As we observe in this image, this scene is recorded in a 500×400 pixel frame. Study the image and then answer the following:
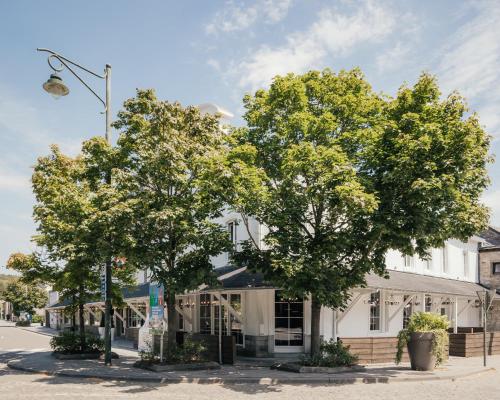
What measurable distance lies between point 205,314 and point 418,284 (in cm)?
1014

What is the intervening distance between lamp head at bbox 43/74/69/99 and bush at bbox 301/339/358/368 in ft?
35.4

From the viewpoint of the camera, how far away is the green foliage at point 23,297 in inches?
3374

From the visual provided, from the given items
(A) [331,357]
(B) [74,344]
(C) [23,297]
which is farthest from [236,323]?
(C) [23,297]

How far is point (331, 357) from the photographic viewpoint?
16328mm

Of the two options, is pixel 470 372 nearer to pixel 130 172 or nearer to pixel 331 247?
pixel 331 247

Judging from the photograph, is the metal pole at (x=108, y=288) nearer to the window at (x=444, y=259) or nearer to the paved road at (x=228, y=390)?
the paved road at (x=228, y=390)

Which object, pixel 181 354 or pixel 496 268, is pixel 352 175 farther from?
pixel 496 268

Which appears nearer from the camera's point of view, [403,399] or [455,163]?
[403,399]

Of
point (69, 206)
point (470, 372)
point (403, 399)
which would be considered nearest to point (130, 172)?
point (69, 206)

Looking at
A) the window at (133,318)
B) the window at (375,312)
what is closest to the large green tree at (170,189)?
the window at (375,312)

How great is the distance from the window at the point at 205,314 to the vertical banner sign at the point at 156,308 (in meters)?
6.90

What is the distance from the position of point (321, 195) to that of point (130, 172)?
6.40 m

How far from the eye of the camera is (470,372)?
16781 millimetres

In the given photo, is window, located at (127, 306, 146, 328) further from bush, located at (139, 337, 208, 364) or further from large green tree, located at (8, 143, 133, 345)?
bush, located at (139, 337, 208, 364)
